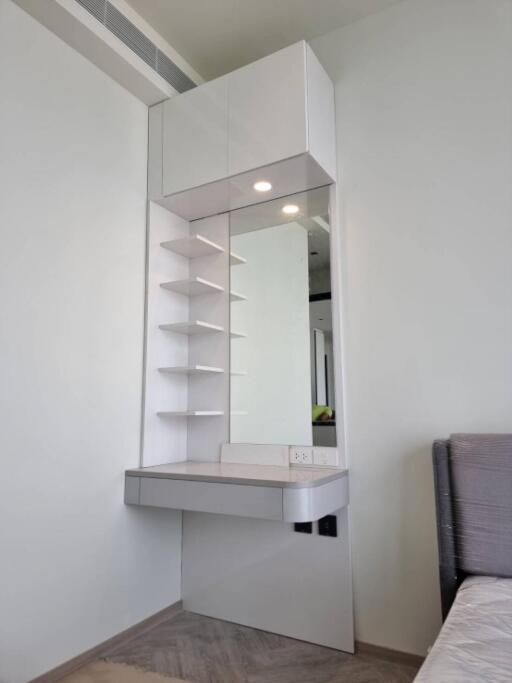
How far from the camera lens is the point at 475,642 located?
1.21m

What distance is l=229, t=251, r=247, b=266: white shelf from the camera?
2701 millimetres

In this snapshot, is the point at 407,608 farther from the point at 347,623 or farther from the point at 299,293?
the point at 299,293

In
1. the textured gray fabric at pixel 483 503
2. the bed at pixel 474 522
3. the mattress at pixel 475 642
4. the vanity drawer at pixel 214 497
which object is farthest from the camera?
the vanity drawer at pixel 214 497

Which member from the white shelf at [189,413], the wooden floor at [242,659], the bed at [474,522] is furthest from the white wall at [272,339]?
the wooden floor at [242,659]

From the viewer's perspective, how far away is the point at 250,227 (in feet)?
8.85

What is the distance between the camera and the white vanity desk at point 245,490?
1.91 metres

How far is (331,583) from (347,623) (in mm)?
173

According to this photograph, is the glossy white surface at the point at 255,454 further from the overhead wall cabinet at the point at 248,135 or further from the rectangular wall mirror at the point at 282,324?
the overhead wall cabinet at the point at 248,135

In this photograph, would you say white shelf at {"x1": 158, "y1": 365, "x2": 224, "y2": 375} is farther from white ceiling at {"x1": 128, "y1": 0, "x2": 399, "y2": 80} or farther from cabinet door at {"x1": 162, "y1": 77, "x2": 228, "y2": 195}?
white ceiling at {"x1": 128, "y1": 0, "x2": 399, "y2": 80}

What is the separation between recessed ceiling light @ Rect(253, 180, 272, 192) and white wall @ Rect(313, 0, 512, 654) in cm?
39

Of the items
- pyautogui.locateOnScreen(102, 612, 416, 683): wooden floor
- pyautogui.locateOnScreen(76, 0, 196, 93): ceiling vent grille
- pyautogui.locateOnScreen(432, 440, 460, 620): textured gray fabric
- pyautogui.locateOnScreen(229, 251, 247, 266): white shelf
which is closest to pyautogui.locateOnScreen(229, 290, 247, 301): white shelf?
pyautogui.locateOnScreen(229, 251, 247, 266): white shelf

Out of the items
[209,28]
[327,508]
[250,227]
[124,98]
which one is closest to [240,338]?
[250,227]

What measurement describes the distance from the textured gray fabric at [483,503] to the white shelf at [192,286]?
148 cm

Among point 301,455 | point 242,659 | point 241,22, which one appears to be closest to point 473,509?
point 301,455
